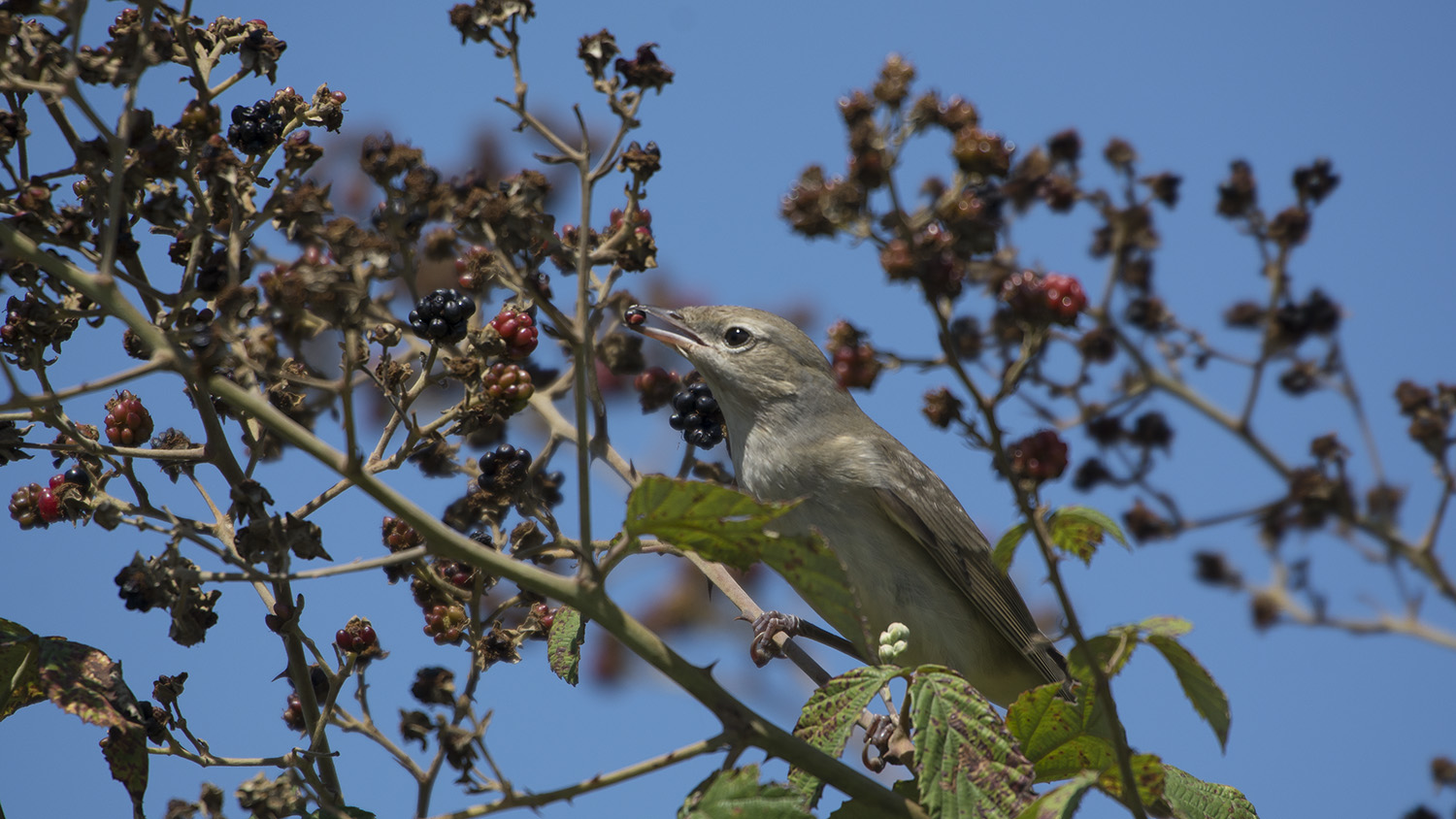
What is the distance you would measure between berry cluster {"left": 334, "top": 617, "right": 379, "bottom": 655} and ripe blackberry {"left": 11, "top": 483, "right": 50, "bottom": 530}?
99cm

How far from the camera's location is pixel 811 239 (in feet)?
8.75

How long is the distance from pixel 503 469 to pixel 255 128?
1.23m

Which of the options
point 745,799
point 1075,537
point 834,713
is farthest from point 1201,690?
point 745,799

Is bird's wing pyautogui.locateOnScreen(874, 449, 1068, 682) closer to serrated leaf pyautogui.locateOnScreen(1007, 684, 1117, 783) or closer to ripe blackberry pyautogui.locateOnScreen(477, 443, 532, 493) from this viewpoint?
serrated leaf pyautogui.locateOnScreen(1007, 684, 1117, 783)

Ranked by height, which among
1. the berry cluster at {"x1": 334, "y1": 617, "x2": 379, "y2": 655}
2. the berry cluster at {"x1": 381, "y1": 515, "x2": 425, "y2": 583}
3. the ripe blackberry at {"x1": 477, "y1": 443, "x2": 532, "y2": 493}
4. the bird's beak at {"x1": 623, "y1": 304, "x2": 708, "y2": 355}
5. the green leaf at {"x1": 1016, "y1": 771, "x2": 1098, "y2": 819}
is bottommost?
the green leaf at {"x1": 1016, "y1": 771, "x2": 1098, "y2": 819}

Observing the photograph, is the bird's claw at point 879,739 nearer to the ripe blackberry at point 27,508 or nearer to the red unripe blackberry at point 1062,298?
the red unripe blackberry at point 1062,298

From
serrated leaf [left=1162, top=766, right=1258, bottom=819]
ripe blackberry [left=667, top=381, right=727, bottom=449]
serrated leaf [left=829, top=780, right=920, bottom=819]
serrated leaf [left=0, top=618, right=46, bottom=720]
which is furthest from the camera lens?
ripe blackberry [left=667, top=381, right=727, bottom=449]

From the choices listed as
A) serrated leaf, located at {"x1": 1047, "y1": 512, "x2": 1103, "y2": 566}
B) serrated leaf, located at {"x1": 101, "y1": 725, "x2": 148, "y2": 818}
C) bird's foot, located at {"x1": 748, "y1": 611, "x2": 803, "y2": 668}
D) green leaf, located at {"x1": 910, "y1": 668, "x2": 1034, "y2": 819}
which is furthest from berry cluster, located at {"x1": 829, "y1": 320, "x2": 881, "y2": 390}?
bird's foot, located at {"x1": 748, "y1": 611, "x2": 803, "y2": 668}

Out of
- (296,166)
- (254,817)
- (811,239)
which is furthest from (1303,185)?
(254,817)

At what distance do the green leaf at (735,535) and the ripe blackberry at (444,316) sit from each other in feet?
3.40

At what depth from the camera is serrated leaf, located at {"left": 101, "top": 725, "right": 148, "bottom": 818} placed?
2.96 meters

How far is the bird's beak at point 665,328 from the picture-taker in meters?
6.02

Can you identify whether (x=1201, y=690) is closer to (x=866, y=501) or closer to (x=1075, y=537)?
(x=1075, y=537)

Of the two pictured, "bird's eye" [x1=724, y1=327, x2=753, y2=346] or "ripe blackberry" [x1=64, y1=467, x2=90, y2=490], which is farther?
"bird's eye" [x1=724, y1=327, x2=753, y2=346]
